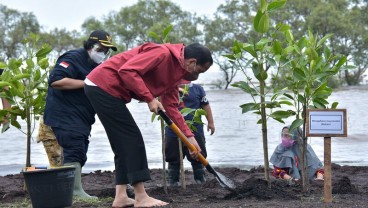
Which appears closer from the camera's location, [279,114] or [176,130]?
[176,130]

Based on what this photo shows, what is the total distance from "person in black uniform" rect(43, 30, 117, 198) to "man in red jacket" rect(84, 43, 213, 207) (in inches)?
33.2

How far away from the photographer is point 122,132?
6289 mm

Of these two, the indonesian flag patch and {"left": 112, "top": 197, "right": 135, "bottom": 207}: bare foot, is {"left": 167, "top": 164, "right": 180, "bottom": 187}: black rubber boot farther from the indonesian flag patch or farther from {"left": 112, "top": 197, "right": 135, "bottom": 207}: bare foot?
{"left": 112, "top": 197, "right": 135, "bottom": 207}: bare foot

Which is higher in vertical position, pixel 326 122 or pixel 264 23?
pixel 264 23

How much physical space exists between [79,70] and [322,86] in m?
2.33

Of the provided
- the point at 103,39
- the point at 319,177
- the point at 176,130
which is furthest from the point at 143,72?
the point at 319,177

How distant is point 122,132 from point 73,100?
1.13m

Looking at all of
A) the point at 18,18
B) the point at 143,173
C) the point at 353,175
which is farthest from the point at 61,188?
the point at 18,18

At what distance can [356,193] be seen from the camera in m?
7.42

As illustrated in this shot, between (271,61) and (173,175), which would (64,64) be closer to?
(271,61)

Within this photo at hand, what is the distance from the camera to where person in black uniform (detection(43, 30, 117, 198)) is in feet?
23.4

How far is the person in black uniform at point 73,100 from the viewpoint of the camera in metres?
7.13

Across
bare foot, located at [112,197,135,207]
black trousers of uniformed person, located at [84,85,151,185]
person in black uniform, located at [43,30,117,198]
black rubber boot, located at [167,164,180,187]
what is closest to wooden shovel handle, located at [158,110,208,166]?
black trousers of uniformed person, located at [84,85,151,185]

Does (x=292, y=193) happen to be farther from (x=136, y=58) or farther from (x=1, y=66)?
(x=1, y=66)
